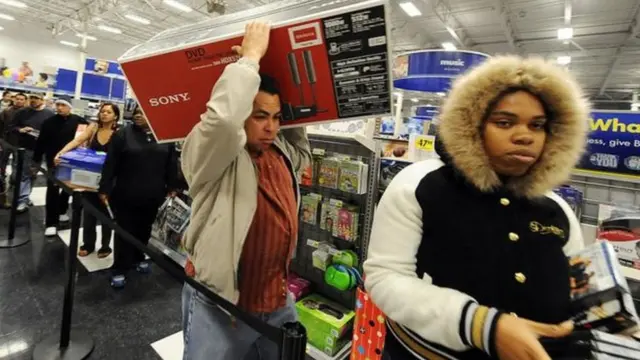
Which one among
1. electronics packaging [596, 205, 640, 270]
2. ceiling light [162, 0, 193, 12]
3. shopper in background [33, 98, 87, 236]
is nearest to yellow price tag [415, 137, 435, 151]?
electronics packaging [596, 205, 640, 270]

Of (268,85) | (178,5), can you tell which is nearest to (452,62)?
(268,85)

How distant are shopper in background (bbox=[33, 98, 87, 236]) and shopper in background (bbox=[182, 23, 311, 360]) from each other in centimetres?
378

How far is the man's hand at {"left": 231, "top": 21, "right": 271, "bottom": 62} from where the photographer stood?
2.93 ft

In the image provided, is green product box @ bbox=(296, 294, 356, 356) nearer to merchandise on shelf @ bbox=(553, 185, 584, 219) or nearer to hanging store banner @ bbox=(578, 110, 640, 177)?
merchandise on shelf @ bbox=(553, 185, 584, 219)

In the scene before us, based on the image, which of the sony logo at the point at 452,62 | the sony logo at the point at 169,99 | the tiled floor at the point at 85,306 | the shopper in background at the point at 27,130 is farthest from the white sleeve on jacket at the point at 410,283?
the shopper in background at the point at 27,130

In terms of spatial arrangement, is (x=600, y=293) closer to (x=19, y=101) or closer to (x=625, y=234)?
(x=625, y=234)

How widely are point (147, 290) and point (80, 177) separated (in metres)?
1.17

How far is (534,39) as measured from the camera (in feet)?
32.0

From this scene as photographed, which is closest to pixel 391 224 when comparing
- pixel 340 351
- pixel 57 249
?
pixel 340 351

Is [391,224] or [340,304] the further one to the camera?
[340,304]

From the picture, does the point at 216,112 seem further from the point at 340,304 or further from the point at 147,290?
the point at 147,290

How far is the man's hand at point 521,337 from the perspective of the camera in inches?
25.0

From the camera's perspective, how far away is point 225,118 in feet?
2.69

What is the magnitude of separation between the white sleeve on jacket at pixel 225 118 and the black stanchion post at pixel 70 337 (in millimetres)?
1466
